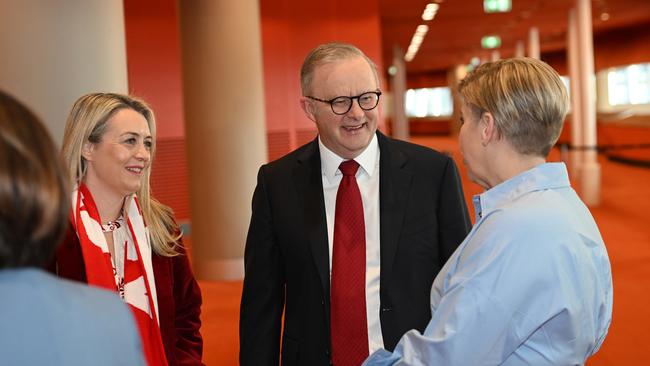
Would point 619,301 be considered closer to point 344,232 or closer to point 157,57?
point 344,232

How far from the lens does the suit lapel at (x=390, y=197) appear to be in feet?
8.64

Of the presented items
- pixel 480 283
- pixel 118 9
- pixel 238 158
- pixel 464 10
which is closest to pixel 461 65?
pixel 464 10

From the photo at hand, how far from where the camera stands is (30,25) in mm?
3984

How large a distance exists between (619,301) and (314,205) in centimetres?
587

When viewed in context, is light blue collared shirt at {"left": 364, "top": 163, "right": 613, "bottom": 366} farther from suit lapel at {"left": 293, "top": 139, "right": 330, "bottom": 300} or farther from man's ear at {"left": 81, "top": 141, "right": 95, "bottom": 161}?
man's ear at {"left": 81, "top": 141, "right": 95, "bottom": 161}

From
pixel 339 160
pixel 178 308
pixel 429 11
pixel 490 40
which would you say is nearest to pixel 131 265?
pixel 178 308

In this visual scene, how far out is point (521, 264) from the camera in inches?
69.9

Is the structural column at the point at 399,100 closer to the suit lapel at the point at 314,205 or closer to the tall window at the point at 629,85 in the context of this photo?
the tall window at the point at 629,85

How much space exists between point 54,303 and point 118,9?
11.7 feet

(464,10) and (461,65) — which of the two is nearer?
(464,10)

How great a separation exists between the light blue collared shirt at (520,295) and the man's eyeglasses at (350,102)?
89cm

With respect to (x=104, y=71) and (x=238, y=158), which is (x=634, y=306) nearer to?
(x=238, y=158)

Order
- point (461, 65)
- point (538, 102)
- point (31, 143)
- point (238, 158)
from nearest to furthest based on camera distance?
point (31, 143) → point (538, 102) → point (238, 158) → point (461, 65)

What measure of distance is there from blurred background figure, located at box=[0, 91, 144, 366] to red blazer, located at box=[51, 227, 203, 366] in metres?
1.49
